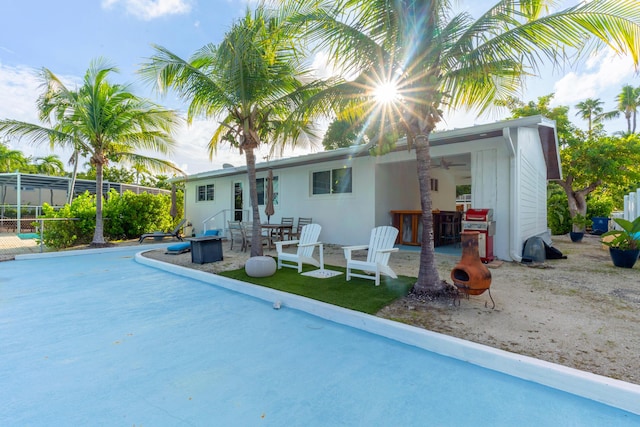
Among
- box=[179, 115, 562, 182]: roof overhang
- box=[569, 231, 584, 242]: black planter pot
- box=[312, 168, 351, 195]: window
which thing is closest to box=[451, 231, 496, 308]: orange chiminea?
box=[179, 115, 562, 182]: roof overhang

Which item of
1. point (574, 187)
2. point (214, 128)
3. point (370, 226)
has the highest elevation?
point (214, 128)

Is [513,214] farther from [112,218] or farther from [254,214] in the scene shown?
[112,218]

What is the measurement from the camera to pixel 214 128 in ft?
29.5

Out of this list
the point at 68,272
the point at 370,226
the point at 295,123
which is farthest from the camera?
the point at 370,226

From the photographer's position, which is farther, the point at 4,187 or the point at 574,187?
the point at 4,187

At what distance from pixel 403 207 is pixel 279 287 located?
7282 mm

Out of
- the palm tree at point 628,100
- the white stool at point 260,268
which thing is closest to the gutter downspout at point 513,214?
the white stool at point 260,268

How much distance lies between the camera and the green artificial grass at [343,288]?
4.37 meters

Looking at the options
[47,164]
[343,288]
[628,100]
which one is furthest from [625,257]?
[47,164]

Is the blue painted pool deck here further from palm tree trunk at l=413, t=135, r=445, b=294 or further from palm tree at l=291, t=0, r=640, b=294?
palm tree at l=291, t=0, r=640, b=294

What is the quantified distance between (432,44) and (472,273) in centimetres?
317

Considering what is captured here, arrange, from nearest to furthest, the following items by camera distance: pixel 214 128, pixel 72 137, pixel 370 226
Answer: pixel 214 128 → pixel 370 226 → pixel 72 137

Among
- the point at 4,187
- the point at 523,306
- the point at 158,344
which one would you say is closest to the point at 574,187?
the point at 523,306

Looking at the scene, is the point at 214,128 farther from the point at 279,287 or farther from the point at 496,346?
the point at 496,346
